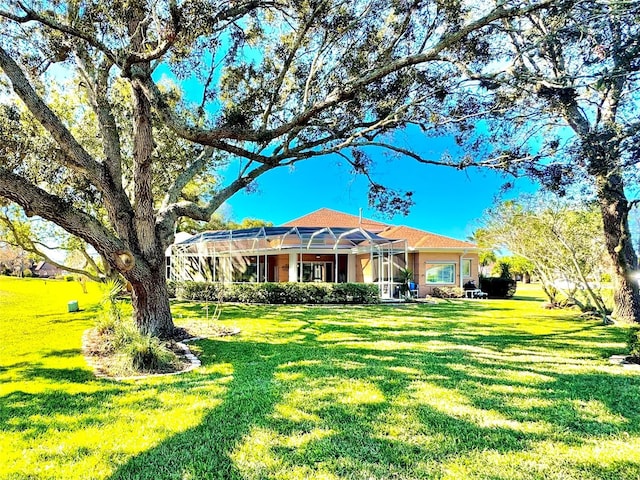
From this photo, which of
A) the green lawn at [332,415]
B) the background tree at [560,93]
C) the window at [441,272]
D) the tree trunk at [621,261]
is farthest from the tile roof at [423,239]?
the green lawn at [332,415]

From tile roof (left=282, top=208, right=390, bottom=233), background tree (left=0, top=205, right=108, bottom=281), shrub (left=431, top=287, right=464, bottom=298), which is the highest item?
tile roof (left=282, top=208, right=390, bottom=233)

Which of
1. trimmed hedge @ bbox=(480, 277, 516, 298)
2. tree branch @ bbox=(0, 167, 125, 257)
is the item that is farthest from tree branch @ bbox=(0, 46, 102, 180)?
trimmed hedge @ bbox=(480, 277, 516, 298)

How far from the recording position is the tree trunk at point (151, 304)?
27.7 feet

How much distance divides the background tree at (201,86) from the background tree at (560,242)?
6330 mm

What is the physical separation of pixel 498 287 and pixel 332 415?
2512 cm

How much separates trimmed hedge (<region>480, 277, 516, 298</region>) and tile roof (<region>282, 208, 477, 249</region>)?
2810 millimetres

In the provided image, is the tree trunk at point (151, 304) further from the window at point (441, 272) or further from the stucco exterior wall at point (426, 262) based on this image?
the window at point (441, 272)

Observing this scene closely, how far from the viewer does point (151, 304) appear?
866 cm

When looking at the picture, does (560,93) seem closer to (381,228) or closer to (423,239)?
(423,239)

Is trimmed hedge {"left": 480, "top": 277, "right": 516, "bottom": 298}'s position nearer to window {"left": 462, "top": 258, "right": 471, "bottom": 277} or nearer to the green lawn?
window {"left": 462, "top": 258, "right": 471, "bottom": 277}

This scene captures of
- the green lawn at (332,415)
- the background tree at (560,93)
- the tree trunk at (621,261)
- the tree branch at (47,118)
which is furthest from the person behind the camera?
the tree trunk at (621,261)

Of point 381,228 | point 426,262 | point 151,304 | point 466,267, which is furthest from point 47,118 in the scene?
point 381,228

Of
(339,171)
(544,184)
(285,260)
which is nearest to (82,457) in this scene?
(544,184)

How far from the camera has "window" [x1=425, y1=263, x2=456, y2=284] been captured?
25734 mm
